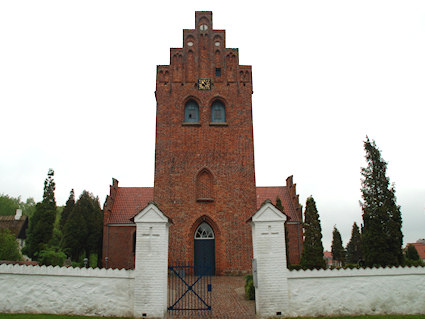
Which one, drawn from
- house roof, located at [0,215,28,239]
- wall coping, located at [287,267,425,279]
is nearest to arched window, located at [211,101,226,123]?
wall coping, located at [287,267,425,279]

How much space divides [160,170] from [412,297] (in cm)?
1393

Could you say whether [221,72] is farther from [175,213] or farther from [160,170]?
[175,213]

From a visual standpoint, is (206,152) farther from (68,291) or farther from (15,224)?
(15,224)

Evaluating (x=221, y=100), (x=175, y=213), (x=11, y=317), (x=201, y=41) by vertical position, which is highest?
(x=201, y=41)

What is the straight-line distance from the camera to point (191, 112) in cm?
2123

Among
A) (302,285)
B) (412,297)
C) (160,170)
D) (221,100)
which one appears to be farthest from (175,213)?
(412,297)

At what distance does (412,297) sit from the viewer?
9.34 m

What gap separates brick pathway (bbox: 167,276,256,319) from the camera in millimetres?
9227

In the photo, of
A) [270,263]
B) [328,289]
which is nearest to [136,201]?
[270,263]

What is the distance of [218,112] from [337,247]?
100 ft

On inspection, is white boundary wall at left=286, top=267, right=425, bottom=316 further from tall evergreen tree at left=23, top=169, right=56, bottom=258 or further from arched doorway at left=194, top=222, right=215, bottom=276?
tall evergreen tree at left=23, top=169, right=56, bottom=258

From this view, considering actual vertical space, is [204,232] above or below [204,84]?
below

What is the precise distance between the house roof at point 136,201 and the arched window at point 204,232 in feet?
31.6

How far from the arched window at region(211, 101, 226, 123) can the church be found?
0.06 m
